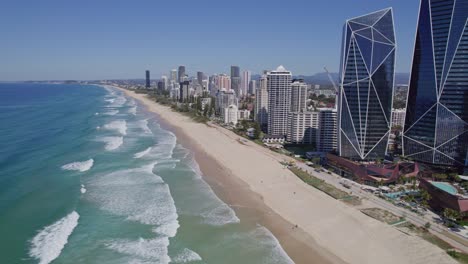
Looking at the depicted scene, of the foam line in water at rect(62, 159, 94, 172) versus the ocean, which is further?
the foam line in water at rect(62, 159, 94, 172)

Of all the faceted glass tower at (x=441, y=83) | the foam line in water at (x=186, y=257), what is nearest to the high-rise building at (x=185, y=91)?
the faceted glass tower at (x=441, y=83)

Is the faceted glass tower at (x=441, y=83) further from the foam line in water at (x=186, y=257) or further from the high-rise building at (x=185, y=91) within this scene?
the high-rise building at (x=185, y=91)

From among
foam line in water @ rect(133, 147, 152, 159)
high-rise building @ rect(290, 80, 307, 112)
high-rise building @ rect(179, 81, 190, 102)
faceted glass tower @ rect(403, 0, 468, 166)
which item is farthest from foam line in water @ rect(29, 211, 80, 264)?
high-rise building @ rect(179, 81, 190, 102)

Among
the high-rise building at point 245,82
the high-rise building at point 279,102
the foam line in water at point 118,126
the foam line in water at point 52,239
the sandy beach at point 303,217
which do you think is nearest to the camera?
the foam line in water at point 52,239

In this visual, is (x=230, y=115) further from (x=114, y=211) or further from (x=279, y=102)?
(x=114, y=211)

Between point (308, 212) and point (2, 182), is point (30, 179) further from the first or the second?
point (308, 212)

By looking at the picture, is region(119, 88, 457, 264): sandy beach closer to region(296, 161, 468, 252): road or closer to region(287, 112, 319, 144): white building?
region(296, 161, 468, 252): road

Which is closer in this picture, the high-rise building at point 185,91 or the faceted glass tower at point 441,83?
the faceted glass tower at point 441,83

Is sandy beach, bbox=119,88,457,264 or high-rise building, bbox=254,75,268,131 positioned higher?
high-rise building, bbox=254,75,268,131
